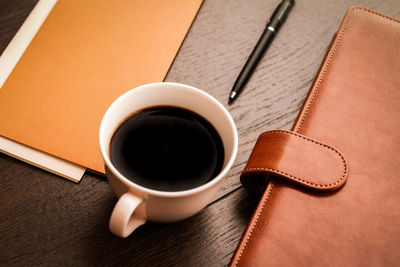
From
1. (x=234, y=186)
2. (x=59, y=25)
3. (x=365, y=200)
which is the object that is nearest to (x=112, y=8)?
(x=59, y=25)

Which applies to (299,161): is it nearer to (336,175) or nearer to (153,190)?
(336,175)

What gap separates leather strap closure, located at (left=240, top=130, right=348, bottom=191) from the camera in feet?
1.44

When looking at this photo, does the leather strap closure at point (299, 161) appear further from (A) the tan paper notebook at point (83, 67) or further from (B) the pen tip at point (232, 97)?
(A) the tan paper notebook at point (83, 67)

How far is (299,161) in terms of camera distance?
0.45 meters

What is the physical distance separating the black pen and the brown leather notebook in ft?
0.41

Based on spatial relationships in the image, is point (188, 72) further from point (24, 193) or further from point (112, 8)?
point (24, 193)

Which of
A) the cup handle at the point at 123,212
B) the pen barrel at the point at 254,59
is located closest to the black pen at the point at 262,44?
the pen barrel at the point at 254,59

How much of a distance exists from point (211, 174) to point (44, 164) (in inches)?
9.8

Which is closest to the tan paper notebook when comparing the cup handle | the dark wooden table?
the dark wooden table

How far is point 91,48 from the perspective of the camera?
0.61 meters

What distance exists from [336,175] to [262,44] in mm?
300

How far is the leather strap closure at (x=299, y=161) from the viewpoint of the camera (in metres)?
0.44

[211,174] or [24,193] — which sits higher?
[211,174]

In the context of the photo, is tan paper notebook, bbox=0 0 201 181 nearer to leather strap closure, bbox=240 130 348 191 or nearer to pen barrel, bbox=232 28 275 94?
pen barrel, bbox=232 28 275 94
